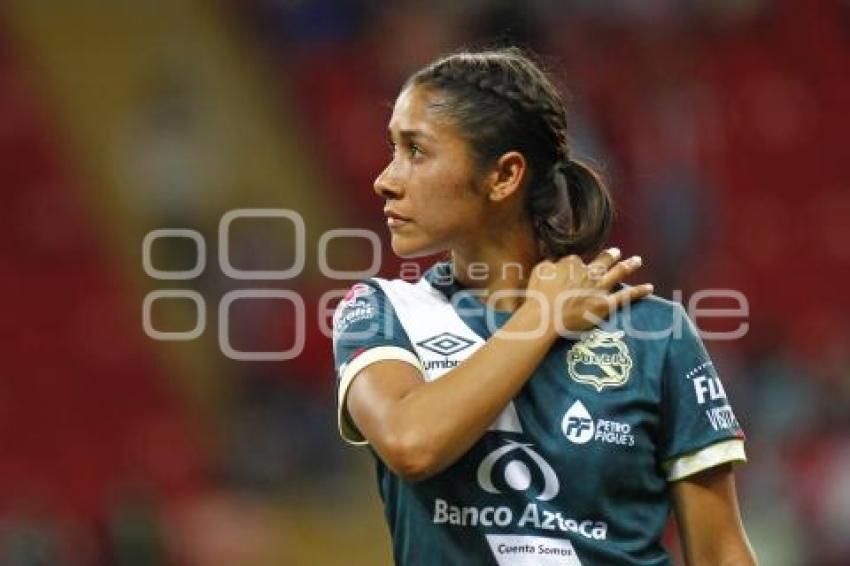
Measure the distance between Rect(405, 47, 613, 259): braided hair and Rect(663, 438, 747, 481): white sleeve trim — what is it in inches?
14.9

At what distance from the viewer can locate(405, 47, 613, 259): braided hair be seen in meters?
2.51

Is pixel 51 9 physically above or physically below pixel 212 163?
above

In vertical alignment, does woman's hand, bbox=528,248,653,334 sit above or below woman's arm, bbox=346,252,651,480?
above

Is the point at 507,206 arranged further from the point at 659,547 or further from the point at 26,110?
the point at 26,110

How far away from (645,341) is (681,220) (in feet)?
18.7

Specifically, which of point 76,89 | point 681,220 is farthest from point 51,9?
point 681,220

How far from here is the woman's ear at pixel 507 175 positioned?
2529 millimetres

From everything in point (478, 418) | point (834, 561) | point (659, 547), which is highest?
point (478, 418)

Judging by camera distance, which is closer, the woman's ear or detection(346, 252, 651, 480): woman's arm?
detection(346, 252, 651, 480): woman's arm

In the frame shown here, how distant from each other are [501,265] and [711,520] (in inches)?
21.1

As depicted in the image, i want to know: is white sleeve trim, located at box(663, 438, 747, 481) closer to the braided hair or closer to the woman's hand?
the woman's hand

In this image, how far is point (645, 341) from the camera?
2492 millimetres

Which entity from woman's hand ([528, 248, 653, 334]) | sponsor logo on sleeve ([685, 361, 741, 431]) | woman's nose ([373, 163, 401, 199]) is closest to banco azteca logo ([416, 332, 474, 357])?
woman's hand ([528, 248, 653, 334])

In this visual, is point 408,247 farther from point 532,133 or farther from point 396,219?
point 532,133
